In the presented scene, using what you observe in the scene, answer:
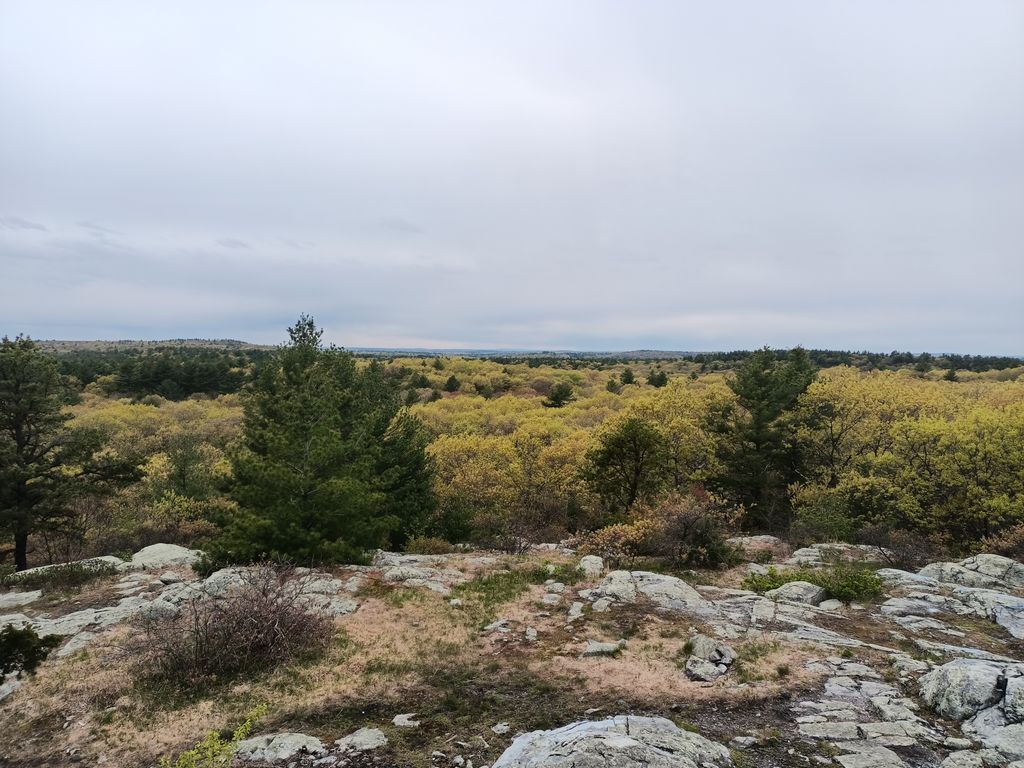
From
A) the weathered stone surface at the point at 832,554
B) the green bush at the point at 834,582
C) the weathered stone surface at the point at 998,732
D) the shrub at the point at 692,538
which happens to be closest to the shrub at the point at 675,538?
the shrub at the point at 692,538

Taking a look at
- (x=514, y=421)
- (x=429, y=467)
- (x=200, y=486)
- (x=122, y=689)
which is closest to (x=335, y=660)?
(x=122, y=689)

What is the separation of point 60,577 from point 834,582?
20.5 meters

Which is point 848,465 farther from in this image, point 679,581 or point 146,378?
point 146,378

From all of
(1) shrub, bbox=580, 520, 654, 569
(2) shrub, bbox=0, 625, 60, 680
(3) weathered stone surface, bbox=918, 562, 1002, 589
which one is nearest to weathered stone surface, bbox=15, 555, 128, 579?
(2) shrub, bbox=0, 625, 60, 680

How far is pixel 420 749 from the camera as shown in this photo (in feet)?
22.8

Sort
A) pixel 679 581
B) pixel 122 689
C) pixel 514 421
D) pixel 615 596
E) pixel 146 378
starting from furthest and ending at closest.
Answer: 1. pixel 146 378
2. pixel 514 421
3. pixel 679 581
4. pixel 615 596
5. pixel 122 689

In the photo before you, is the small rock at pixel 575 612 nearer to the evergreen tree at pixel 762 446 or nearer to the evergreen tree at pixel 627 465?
the evergreen tree at pixel 627 465

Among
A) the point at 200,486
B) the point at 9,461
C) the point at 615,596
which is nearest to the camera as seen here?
the point at 615,596

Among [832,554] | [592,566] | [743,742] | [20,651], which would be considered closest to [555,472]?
[592,566]

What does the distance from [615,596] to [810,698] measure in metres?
5.50

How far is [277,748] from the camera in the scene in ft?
22.9

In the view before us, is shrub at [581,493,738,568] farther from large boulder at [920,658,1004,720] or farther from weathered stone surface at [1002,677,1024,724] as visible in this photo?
weathered stone surface at [1002,677,1024,724]

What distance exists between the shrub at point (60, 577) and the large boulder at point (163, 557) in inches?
37.9

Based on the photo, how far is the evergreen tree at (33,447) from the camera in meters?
17.6
